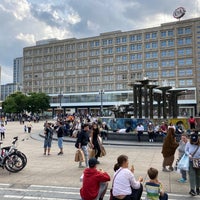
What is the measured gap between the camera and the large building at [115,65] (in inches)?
3184

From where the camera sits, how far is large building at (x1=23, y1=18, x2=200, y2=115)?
80875 millimetres

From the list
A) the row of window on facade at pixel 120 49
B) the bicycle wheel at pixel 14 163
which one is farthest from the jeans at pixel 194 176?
the row of window on facade at pixel 120 49

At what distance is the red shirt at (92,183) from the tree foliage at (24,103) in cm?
7405

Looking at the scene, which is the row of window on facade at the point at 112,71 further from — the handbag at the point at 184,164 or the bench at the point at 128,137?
the handbag at the point at 184,164

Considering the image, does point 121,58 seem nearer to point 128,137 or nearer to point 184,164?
point 128,137

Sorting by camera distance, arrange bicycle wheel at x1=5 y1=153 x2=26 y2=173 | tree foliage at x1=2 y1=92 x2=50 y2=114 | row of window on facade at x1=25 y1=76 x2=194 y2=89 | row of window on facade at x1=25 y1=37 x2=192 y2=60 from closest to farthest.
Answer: bicycle wheel at x1=5 y1=153 x2=26 y2=173 → tree foliage at x1=2 y1=92 x2=50 y2=114 → row of window on facade at x1=25 y1=76 x2=194 y2=89 → row of window on facade at x1=25 y1=37 x2=192 y2=60

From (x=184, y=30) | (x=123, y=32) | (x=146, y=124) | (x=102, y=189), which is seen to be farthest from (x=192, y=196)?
(x=123, y=32)

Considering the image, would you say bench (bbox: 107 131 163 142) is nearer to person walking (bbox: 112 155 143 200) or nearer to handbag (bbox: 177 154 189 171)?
handbag (bbox: 177 154 189 171)

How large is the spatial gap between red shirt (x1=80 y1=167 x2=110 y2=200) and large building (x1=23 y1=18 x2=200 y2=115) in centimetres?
6944

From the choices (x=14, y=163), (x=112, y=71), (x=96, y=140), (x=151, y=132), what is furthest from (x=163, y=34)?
(x=14, y=163)

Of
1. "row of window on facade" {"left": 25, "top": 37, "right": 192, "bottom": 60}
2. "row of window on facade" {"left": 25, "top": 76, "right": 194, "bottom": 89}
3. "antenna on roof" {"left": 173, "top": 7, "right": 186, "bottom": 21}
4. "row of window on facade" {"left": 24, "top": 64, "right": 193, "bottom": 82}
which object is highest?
"antenna on roof" {"left": 173, "top": 7, "right": 186, "bottom": 21}

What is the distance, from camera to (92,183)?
16.3ft

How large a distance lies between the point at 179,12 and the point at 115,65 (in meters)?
27.7

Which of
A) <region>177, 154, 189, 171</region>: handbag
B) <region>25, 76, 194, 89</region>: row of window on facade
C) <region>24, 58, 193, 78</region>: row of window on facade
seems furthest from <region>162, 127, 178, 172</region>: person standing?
<region>24, 58, 193, 78</region>: row of window on facade
